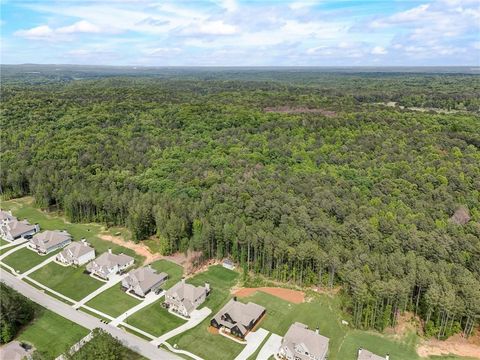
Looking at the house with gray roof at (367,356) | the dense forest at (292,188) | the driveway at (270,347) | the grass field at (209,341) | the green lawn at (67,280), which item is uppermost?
the dense forest at (292,188)

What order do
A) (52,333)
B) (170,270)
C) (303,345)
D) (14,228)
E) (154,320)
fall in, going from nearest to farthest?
(303,345) < (52,333) < (154,320) < (170,270) < (14,228)

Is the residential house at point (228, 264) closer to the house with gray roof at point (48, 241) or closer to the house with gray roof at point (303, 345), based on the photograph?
the house with gray roof at point (303, 345)

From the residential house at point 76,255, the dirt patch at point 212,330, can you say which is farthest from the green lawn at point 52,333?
the dirt patch at point 212,330

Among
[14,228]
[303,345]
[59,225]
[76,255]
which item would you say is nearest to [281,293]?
[303,345]

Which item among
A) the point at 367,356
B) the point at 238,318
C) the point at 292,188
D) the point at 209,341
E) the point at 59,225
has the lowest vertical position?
the point at 209,341

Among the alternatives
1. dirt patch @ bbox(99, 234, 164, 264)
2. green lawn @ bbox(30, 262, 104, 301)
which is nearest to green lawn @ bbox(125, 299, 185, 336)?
green lawn @ bbox(30, 262, 104, 301)

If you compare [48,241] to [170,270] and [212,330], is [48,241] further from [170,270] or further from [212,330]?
[212,330]
